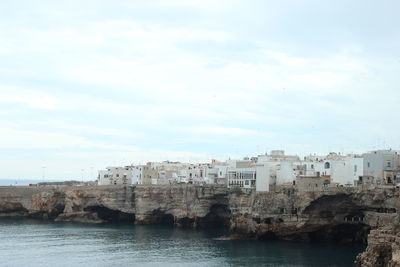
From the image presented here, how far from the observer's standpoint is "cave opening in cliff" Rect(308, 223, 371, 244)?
69500 millimetres

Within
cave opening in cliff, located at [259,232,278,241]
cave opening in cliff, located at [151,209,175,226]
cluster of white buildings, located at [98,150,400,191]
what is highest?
cluster of white buildings, located at [98,150,400,191]

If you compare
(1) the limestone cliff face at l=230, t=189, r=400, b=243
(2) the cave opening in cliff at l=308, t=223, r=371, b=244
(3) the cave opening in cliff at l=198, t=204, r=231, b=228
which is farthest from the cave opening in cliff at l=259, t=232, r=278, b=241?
(3) the cave opening in cliff at l=198, t=204, r=231, b=228

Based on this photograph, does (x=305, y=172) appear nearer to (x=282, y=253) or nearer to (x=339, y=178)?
(x=339, y=178)

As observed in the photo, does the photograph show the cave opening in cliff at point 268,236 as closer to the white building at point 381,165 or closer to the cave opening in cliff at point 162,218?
the white building at point 381,165

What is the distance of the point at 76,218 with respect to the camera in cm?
9756

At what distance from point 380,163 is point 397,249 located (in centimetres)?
3889

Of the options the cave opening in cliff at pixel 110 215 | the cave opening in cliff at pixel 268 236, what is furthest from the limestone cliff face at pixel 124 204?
the cave opening in cliff at pixel 268 236

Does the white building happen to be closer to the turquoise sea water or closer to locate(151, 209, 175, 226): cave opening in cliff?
the turquoise sea water

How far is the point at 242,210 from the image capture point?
7694 centimetres

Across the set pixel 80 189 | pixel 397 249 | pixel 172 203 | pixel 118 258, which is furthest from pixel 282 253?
pixel 80 189

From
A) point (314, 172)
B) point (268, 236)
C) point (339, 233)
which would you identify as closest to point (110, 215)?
point (268, 236)

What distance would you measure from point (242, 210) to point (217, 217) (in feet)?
50.0

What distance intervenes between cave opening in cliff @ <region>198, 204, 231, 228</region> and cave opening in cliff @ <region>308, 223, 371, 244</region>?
22.0m

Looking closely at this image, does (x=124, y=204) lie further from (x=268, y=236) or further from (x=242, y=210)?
(x=268, y=236)
